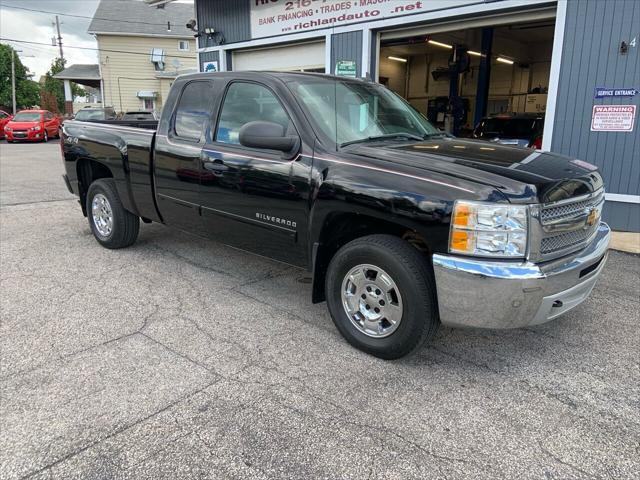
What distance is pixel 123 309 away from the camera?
4.35 metres

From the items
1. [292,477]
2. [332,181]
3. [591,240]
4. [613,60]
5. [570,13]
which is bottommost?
[292,477]

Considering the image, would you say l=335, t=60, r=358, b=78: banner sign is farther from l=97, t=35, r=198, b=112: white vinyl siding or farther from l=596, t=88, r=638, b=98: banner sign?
l=97, t=35, r=198, b=112: white vinyl siding

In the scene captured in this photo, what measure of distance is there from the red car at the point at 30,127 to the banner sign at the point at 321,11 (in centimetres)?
1892

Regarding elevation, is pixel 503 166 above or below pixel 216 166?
above

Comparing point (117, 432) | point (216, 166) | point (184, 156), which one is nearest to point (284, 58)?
point (184, 156)

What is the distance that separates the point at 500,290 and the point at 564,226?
0.68 metres

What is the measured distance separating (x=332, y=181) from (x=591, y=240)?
188cm

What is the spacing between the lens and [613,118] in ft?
23.2

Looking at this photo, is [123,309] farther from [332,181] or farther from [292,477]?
[292,477]

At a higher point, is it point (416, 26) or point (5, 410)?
point (416, 26)

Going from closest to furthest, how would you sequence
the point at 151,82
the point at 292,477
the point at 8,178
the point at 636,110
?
the point at 292,477 → the point at 636,110 → the point at 8,178 → the point at 151,82

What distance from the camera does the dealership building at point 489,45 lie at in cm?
694

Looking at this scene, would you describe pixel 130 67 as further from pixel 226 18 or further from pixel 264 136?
pixel 264 136

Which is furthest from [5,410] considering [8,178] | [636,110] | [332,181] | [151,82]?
[151,82]
